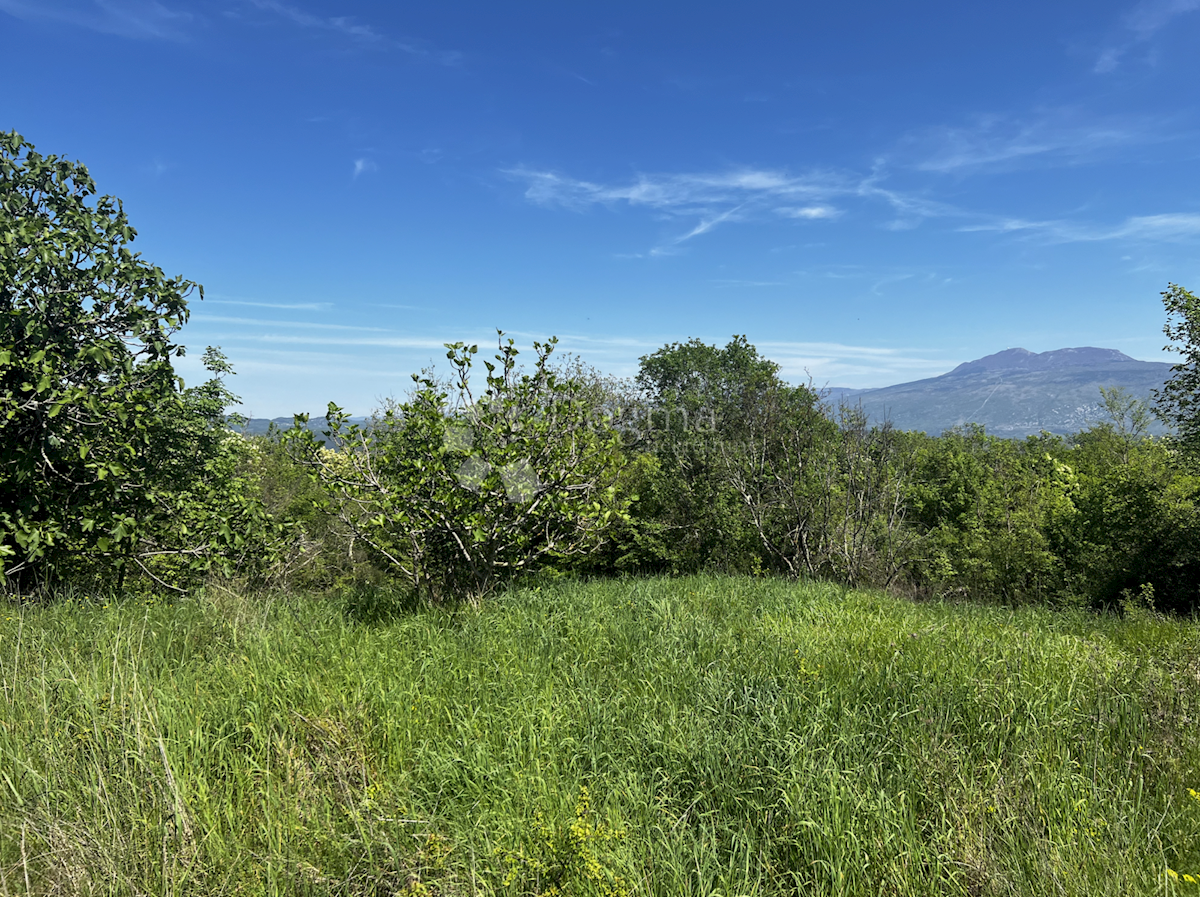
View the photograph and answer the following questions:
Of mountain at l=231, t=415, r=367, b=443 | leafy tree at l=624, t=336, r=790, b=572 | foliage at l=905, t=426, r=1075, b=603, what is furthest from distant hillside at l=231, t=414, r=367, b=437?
foliage at l=905, t=426, r=1075, b=603

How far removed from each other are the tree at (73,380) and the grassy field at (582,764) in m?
1.43

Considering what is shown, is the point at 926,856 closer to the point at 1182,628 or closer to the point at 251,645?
the point at 251,645

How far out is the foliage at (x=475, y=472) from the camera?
18.5 feet

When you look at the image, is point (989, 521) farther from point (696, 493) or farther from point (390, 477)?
point (390, 477)

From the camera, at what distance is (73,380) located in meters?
5.84

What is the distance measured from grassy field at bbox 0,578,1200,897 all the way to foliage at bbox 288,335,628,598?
128cm

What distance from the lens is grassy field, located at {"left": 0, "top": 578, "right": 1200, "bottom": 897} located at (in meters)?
2.31

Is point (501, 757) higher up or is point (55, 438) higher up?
point (55, 438)

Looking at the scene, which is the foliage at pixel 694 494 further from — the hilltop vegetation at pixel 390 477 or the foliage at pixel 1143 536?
the foliage at pixel 1143 536

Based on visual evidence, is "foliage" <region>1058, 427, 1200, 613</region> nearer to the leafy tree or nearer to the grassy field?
the leafy tree

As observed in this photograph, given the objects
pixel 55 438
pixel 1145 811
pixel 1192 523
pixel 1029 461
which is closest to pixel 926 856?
pixel 1145 811

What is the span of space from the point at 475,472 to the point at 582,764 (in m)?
4.15

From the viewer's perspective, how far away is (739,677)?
12.9 feet

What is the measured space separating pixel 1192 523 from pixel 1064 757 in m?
14.4
